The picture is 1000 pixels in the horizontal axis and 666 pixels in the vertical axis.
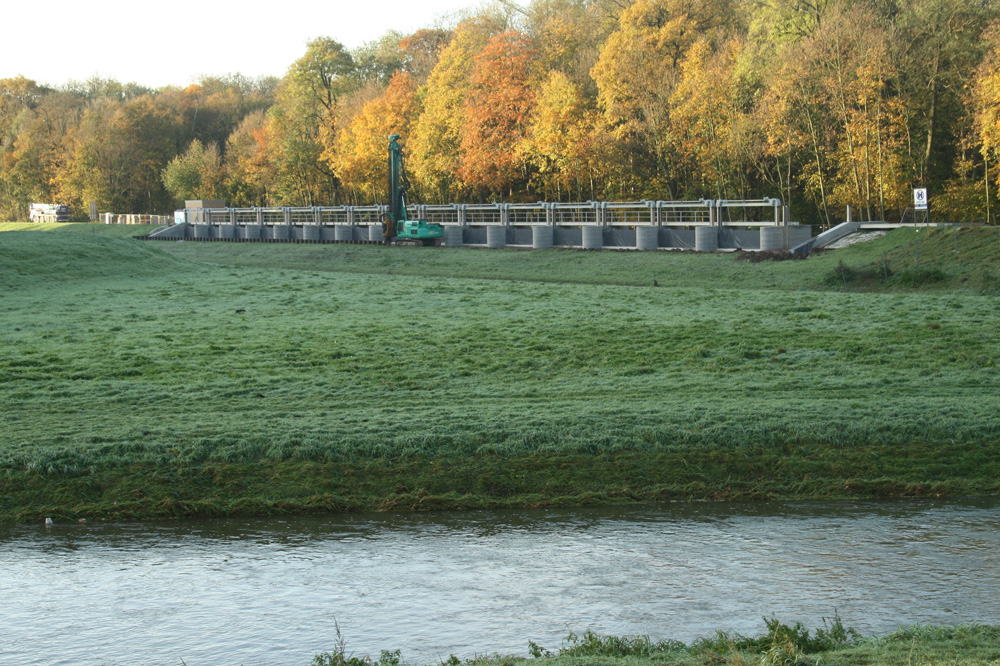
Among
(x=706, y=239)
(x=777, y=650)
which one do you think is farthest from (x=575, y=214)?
(x=777, y=650)

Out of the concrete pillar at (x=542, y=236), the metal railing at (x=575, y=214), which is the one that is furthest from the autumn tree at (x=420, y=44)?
the concrete pillar at (x=542, y=236)

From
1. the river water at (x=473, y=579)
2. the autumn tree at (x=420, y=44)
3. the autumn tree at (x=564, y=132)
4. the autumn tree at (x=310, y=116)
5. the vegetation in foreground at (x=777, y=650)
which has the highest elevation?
the autumn tree at (x=420, y=44)

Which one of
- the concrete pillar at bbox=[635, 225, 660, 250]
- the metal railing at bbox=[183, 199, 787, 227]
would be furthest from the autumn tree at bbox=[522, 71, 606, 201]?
the concrete pillar at bbox=[635, 225, 660, 250]

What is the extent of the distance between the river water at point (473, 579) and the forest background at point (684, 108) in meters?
30.0

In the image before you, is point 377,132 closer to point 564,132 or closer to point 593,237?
point 564,132

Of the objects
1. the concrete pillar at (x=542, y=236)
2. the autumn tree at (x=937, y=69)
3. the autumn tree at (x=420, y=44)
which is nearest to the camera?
the autumn tree at (x=937, y=69)

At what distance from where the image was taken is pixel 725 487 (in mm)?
10461

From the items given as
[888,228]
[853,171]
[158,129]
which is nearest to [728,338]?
[888,228]

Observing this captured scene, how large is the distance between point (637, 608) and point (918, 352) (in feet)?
36.1

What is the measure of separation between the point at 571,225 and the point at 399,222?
1159 cm

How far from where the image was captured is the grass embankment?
1041cm

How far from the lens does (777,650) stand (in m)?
5.43

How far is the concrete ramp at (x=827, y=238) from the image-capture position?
3462 cm

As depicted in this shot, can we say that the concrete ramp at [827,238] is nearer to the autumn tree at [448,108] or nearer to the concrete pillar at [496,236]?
the concrete pillar at [496,236]
